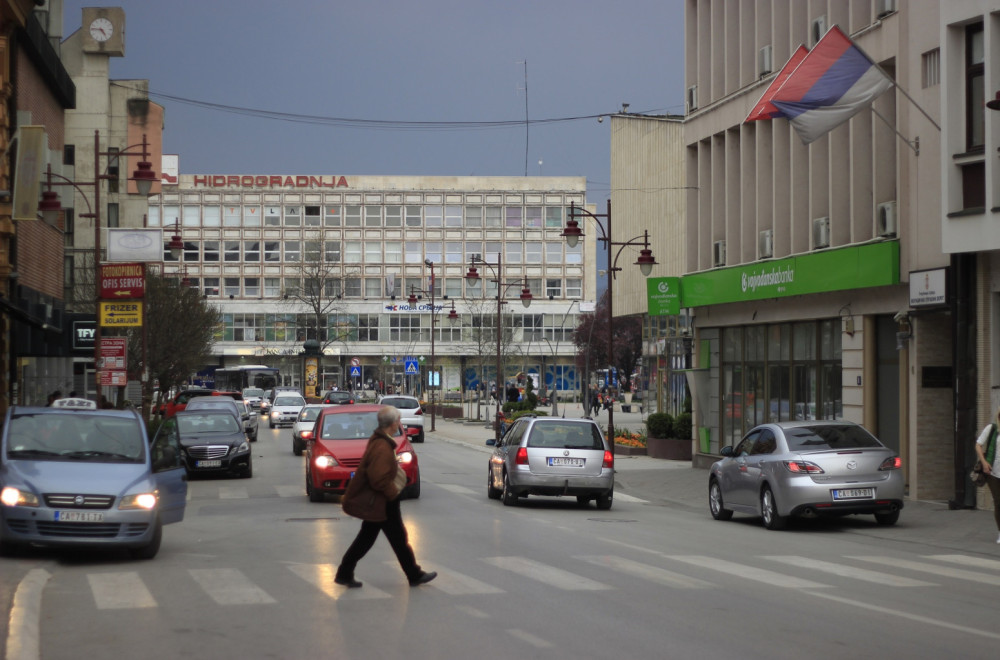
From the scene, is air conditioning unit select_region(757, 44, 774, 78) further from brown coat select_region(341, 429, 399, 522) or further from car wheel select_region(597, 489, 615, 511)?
brown coat select_region(341, 429, 399, 522)

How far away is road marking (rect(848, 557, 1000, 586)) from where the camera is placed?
13.4 metres

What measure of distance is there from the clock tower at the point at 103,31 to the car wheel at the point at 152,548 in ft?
220

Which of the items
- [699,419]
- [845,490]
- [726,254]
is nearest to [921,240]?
[845,490]

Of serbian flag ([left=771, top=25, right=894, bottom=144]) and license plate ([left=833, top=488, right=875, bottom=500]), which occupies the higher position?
serbian flag ([left=771, top=25, right=894, bottom=144])

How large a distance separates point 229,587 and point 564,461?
1057 centimetres

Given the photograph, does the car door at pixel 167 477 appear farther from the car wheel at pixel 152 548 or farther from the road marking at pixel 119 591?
the road marking at pixel 119 591

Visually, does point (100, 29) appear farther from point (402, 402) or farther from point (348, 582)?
point (348, 582)

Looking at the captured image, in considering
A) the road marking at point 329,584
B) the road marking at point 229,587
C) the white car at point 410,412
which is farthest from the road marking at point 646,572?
the white car at point 410,412

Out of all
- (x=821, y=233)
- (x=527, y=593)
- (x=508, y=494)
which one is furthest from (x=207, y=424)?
(x=527, y=593)

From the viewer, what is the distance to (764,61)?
30.8 meters

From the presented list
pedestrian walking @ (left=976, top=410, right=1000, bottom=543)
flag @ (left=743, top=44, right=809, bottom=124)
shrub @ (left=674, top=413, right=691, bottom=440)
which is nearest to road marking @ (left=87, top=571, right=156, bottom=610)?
pedestrian walking @ (left=976, top=410, right=1000, bottom=543)

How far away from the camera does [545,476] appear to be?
22.0 meters

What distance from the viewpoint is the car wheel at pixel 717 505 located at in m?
21.1

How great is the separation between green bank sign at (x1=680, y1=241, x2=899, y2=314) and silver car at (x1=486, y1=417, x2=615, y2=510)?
21.6 feet
